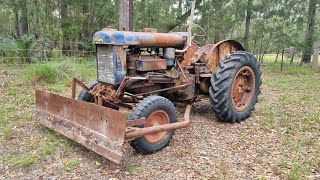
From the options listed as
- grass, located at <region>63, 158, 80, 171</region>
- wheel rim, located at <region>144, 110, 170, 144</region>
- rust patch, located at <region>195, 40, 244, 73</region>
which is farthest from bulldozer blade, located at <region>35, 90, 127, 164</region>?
rust patch, located at <region>195, 40, 244, 73</region>

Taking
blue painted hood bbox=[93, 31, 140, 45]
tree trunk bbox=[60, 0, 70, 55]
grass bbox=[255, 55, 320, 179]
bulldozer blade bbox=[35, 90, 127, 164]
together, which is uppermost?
tree trunk bbox=[60, 0, 70, 55]

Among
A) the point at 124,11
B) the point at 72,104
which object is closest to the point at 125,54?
the point at 72,104

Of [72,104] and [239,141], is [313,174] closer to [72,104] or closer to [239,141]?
[239,141]

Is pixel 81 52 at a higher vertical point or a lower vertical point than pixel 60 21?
lower

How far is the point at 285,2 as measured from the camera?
38.1 ft

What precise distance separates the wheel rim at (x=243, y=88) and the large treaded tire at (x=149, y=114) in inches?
57.0

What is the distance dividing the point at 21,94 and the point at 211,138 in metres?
4.08

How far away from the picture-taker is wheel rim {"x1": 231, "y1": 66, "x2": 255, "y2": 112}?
14.9 ft

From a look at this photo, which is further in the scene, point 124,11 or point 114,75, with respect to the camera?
point 124,11

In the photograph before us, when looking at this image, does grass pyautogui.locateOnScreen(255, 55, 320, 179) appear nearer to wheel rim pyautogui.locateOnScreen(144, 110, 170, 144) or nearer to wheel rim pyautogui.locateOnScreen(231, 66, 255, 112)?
wheel rim pyautogui.locateOnScreen(231, 66, 255, 112)

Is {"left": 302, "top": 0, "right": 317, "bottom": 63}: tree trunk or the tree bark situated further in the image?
the tree bark

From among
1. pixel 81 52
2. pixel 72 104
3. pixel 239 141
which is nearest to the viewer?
pixel 72 104

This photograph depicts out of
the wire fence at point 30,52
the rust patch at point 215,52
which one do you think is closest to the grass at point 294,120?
the rust patch at point 215,52

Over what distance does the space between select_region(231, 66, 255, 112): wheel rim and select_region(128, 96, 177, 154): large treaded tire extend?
1.45 meters
